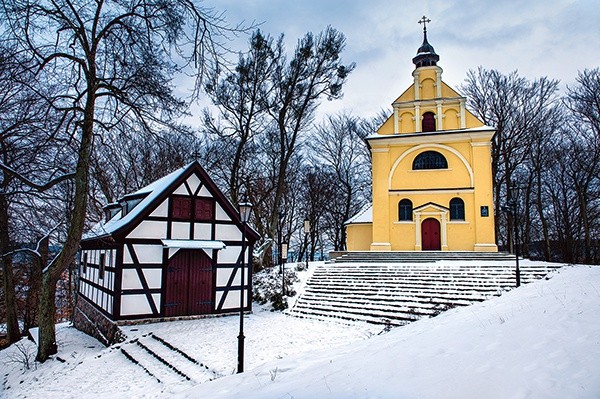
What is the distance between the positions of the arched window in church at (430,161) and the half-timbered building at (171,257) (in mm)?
12165

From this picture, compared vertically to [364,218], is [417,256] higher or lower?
lower

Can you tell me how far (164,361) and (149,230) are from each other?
17.5 feet

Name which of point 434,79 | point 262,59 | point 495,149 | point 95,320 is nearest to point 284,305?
point 95,320

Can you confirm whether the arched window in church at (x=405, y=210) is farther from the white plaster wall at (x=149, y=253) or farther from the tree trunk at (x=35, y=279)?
the tree trunk at (x=35, y=279)

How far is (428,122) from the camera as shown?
23328 millimetres

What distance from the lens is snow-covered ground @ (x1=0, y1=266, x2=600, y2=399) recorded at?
13.7 feet

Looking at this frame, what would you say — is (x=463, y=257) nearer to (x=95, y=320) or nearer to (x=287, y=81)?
(x=287, y=81)

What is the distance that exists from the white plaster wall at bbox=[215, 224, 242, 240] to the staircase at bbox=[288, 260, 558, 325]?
3.42 meters

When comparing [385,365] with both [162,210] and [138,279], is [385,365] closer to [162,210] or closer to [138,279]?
[138,279]

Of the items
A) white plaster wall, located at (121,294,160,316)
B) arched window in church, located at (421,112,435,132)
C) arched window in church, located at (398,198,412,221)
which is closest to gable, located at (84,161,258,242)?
white plaster wall, located at (121,294,160,316)

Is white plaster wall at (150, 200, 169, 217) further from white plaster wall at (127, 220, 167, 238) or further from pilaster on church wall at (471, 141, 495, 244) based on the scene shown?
pilaster on church wall at (471, 141, 495, 244)

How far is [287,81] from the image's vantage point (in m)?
21.7

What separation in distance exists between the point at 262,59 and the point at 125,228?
487 inches

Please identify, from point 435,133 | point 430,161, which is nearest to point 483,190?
point 430,161
